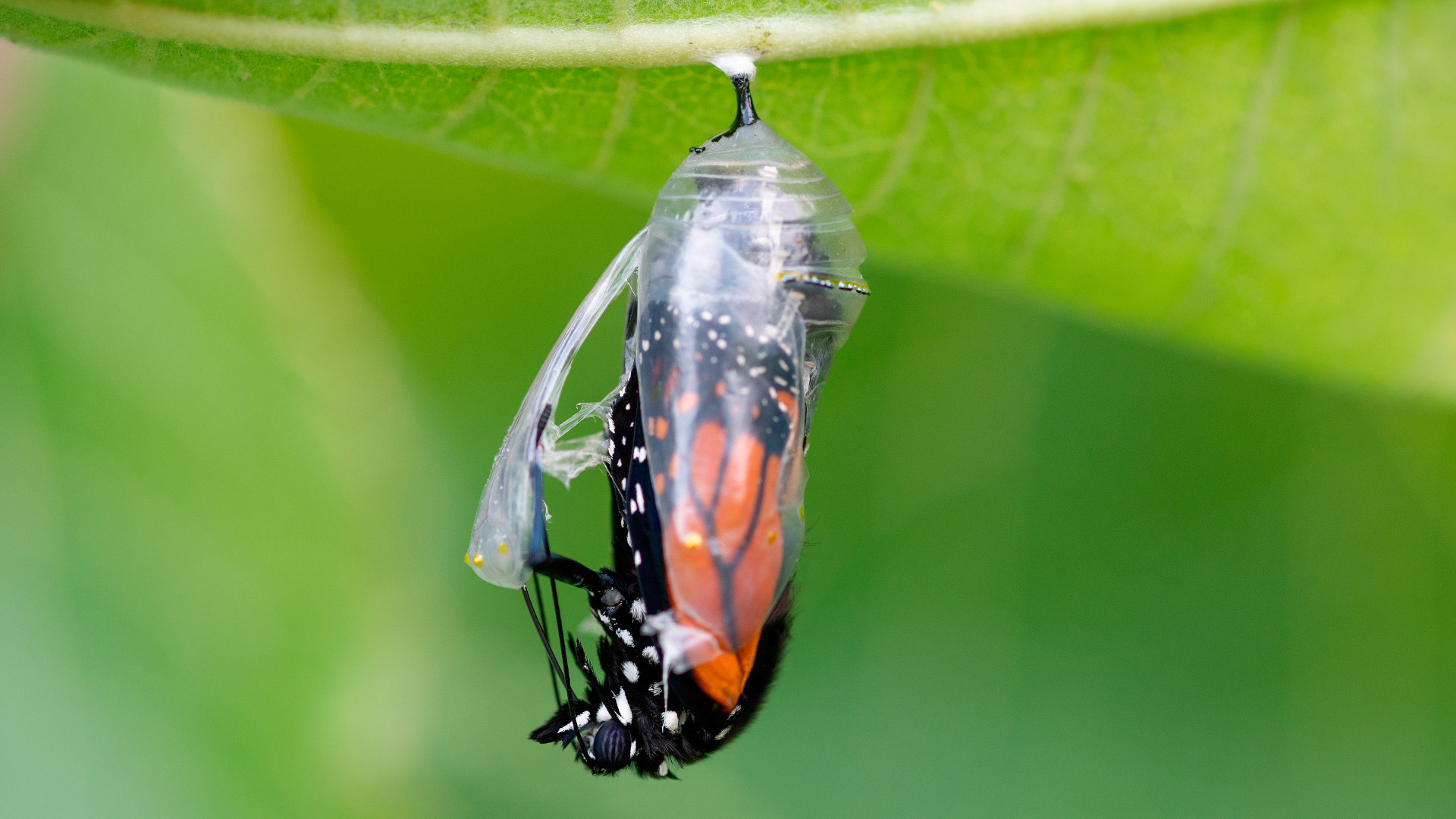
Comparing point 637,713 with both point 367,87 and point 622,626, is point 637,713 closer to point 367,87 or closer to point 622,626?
point 622,626

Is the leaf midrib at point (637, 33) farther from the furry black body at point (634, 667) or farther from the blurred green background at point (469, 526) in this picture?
the blurred green background at point (469, 526)

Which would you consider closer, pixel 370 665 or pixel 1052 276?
pixel 1052 276

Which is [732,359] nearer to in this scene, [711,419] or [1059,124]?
[711,419]

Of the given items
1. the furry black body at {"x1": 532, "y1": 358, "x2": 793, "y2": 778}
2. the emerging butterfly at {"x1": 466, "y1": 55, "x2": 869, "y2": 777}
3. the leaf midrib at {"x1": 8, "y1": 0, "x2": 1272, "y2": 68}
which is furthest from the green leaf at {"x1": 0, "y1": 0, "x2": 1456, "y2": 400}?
the furry black body at {"x1": 532, "y1": 358, "x2": 793, "y2": 778}

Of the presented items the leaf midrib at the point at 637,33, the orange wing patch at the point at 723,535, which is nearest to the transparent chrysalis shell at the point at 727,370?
the orange wing patch at the point at 723,535

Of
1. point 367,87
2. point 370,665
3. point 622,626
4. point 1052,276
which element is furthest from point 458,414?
point 1052,276
